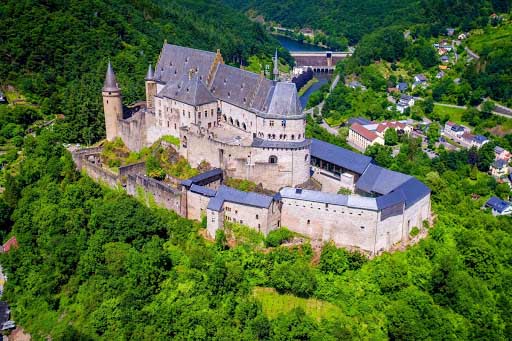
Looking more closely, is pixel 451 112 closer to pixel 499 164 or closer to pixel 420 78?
pixel 420 78

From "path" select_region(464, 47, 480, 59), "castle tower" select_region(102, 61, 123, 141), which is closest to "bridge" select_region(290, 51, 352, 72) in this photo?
"path" select_region(464, 47, 480, 59)

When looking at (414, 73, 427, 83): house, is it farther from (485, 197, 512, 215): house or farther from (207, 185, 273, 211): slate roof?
(207, 185, 273, 211): slate roof

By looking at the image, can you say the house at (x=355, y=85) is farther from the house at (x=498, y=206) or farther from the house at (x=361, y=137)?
the house at (x=498, y=206)

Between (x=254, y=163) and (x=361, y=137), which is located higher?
(x=254, y=163)

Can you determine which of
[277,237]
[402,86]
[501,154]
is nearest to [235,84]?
[277,237]

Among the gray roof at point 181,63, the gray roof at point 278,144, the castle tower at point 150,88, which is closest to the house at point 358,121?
the gray roof at point 181,63

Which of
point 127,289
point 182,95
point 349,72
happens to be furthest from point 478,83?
point 127,289
